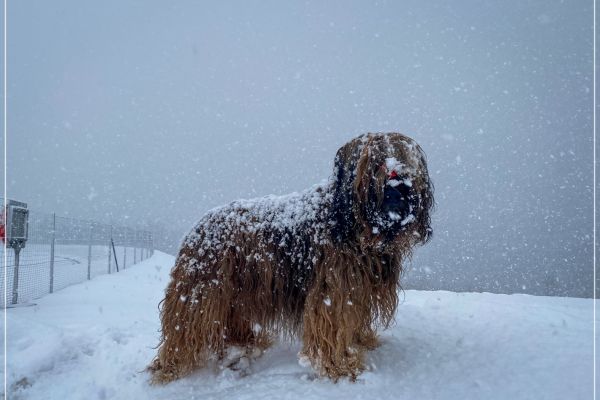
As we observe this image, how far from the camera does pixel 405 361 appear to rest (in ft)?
9.14

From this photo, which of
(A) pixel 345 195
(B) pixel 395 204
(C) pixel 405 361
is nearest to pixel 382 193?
(B) pixel 395 204

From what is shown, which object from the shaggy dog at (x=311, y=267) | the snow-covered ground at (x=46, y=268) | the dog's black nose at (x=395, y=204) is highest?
the dog's black nose at (x=395, y=204)

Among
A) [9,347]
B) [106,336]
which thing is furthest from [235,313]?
[9,347]

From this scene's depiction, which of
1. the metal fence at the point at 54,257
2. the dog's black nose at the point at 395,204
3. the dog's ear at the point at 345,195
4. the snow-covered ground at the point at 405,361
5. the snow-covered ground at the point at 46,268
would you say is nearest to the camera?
the snow-covered ground at the point at 405,361

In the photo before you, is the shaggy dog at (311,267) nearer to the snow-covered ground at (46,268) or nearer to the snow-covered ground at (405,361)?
the snow-covered ground at (405,361)

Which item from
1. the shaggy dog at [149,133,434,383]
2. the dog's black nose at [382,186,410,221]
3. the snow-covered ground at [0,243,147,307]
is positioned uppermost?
the dog's black nose at [382,186,410,221]

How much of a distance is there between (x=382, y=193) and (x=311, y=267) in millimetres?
789

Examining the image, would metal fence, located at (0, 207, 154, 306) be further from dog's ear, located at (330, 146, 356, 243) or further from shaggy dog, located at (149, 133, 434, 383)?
dog's ear, located at (330, 146, 356, 243)

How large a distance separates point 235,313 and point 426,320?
1.75 m

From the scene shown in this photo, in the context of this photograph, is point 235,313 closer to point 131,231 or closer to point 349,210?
point 349,210

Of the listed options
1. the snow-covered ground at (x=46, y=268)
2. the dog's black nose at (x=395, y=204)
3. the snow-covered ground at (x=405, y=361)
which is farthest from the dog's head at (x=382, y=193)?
the snow-covered ground at (x=46, y=268)

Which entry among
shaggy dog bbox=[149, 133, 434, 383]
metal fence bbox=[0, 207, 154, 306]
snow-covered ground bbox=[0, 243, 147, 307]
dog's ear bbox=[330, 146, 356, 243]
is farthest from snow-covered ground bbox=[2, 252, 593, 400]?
snow-covered ground bbox=[0, 243, 147, 307]

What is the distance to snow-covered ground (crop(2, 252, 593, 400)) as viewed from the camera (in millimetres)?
2273

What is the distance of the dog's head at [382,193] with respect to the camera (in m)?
2.67
